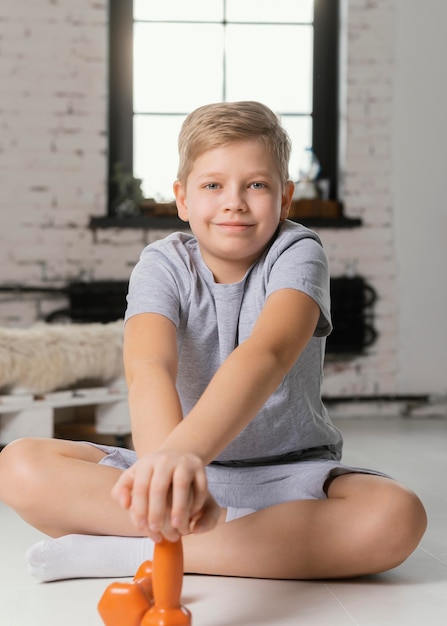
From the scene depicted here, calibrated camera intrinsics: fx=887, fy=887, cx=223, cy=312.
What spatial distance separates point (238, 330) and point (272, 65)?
264cm

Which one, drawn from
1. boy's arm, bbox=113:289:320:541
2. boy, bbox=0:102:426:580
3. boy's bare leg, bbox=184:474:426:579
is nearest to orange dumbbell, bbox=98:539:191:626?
boy's arm, bbox=113:289:320:541

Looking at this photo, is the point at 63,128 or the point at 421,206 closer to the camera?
the point at 63,128

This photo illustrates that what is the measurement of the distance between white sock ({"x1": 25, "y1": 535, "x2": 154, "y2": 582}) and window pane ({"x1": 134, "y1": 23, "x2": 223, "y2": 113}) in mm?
2721

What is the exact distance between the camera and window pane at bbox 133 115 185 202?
3744 mm

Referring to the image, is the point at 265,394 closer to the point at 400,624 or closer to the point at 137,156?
the point at 400,624

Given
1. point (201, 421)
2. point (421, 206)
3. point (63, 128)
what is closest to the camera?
point (201, 421)

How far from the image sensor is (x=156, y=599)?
963 millimetres

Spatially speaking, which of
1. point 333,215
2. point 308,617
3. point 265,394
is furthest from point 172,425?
point 333,215

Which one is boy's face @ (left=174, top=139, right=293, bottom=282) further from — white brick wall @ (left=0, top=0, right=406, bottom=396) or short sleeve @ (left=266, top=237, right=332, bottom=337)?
white brick wall @ (left=0, top=0, right=406, bottom=396)

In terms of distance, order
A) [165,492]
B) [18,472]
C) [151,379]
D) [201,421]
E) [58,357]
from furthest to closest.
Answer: [58,357] → [18,472] → [151,379] → [201,421] → [165,492]

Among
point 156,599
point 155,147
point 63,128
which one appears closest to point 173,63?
point 155,147

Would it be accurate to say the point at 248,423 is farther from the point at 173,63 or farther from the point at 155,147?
the point at 173,63

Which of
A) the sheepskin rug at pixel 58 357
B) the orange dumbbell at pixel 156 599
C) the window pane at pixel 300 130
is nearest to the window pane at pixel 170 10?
the window pane at pixel 300 130

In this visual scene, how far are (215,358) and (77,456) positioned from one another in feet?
0.90
